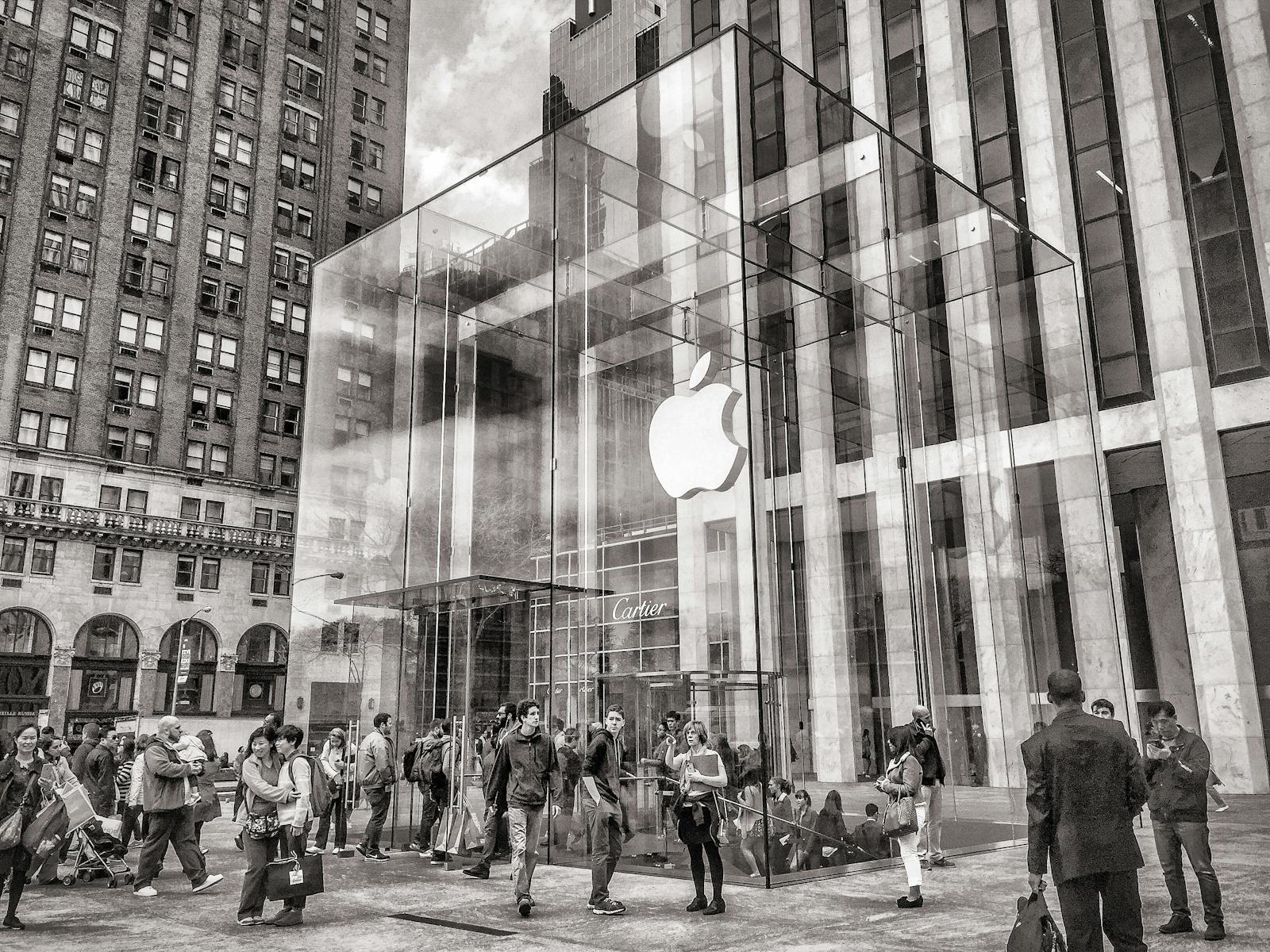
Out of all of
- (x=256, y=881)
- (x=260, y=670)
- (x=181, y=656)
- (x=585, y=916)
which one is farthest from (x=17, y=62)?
(x=585, y=916)

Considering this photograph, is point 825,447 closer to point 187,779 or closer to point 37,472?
point 187,779

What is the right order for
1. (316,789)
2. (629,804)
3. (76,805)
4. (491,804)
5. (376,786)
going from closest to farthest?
(316,789)
(76,805)
(491,804)
(629,804)
(376,786)

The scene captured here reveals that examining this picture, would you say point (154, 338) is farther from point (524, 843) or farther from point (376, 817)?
point (524, 843)

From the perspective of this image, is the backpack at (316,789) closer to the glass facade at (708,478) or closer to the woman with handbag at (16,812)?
the woman with handbag at (16,812)

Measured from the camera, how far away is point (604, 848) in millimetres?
9797

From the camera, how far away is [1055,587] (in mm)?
19109

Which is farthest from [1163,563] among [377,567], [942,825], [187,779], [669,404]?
[187,779]

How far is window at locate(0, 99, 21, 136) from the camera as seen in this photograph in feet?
174

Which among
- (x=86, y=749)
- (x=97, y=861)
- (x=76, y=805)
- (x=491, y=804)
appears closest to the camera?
(x=76, y=805)

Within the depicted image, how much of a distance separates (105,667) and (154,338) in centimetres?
1839

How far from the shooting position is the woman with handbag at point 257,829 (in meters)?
9.20

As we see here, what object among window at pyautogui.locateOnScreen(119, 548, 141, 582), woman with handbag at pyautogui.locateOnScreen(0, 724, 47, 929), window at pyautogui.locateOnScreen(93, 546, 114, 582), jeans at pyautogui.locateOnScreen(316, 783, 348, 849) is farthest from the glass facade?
window at pyautogui.locateOnScreen(119, 548, 141, 582)

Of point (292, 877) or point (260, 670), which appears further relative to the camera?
point (260, 670)

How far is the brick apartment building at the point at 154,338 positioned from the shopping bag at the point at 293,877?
1731 inches
